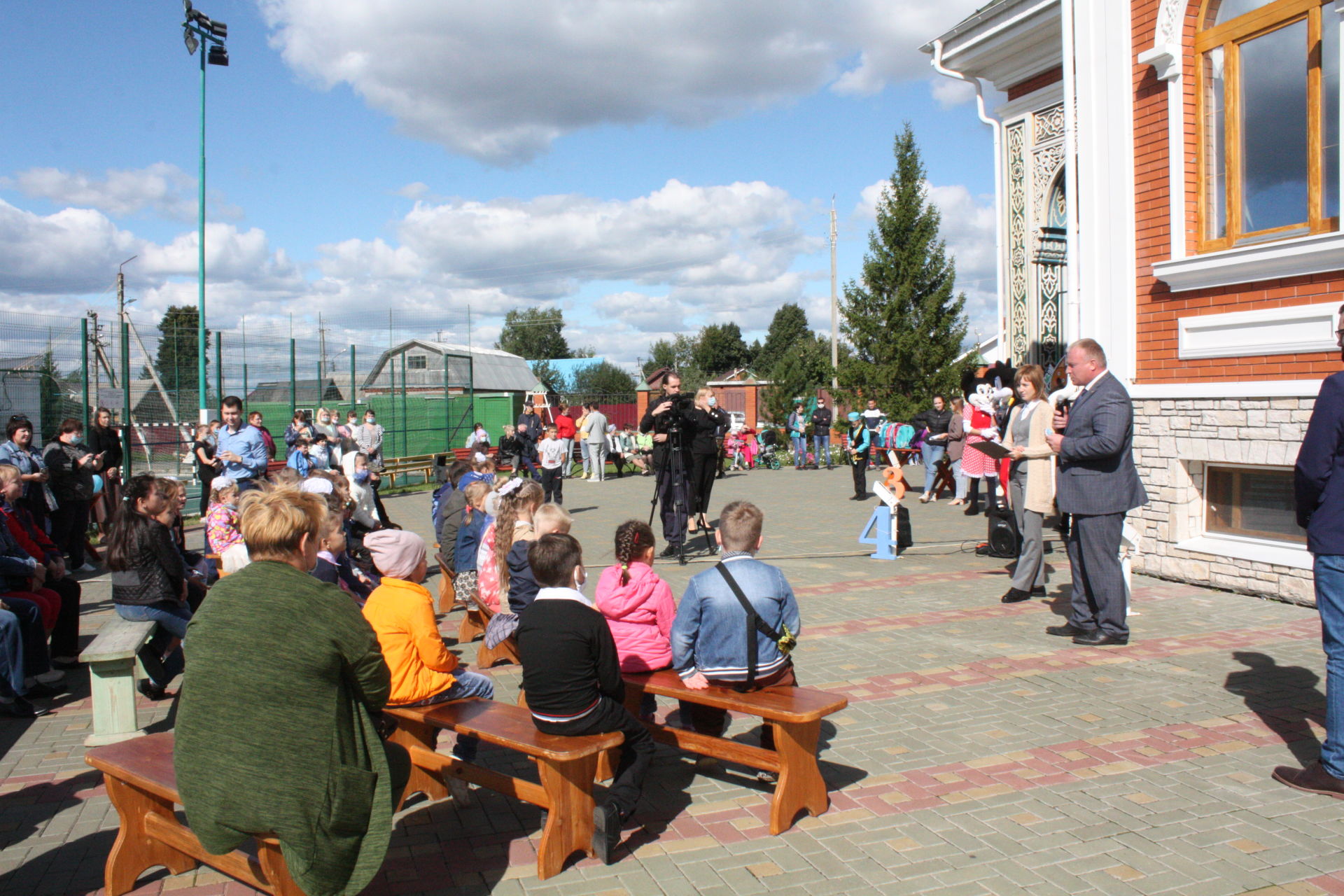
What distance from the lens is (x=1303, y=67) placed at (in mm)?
7668

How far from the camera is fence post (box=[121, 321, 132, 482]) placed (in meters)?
14.2

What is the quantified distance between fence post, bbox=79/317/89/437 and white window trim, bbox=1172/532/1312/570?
13.7 metres

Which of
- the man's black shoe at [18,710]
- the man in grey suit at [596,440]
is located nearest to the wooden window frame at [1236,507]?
the man's black shoe at [18,710]

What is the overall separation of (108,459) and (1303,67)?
13.7 m

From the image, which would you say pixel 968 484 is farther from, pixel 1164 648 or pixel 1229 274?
pixel 1164 648

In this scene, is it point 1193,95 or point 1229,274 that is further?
point 1193,95

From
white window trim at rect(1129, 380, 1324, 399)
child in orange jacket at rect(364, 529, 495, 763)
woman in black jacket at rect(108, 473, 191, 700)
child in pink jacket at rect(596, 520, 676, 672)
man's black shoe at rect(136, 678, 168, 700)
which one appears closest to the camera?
child in orange jacket at rect(364, 529, 495, 763)

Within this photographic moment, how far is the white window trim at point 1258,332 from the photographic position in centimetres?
730

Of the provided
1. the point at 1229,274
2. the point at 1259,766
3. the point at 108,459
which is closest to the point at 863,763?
the point at 1259,766

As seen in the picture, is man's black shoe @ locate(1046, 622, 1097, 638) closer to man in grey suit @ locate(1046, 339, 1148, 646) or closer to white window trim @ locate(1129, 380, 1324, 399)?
man in grey suit @ locate(1046, 339, 1148, 646)

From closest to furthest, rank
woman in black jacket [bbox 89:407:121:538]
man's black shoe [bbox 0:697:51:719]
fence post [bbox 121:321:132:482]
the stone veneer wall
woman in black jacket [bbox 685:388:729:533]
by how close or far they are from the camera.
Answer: man's black shoe [bbox 0:697:51:719] → the stone veneer wall → woman in black jacket [bbox 685:388:729:533] → woman in black jacket [bbox 89:407:121:538] → fence post [bbox 121:321:132:482]

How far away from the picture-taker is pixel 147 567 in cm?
605

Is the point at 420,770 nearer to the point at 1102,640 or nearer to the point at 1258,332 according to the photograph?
the point at 1102,640

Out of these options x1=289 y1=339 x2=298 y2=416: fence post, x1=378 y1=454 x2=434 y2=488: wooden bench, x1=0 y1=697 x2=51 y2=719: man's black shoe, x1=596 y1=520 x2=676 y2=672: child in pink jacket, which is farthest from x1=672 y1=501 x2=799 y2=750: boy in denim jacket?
x1=289 y1=339 x2=298 y2=416: fence post
